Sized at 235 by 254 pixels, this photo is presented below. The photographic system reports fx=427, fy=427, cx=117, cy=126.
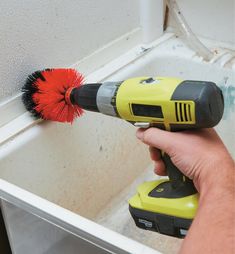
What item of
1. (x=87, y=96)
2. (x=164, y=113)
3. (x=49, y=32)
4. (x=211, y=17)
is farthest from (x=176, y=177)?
(x=211, y=17)

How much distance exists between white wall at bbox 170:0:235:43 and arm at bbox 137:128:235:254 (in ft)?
2.12

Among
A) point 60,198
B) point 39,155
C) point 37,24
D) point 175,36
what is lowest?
point 60,198

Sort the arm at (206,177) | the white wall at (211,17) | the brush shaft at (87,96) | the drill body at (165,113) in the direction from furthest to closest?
1. the white wall at (211,17)
2. the brush shaft at (87,96)
3. the drill body at (165,113)
4. the arm at (206,177)

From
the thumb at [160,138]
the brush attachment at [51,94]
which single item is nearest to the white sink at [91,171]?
the brush attachment at [51,94]

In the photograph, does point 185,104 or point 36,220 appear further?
point 36,220

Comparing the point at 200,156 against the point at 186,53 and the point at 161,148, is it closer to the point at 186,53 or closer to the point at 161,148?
the point at 161,148

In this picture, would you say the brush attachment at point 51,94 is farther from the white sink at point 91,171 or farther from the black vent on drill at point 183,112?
the black vent on drill at point 183,112

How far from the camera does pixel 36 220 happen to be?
0.71 metres

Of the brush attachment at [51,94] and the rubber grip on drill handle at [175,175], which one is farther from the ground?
the brush attachment at [51,94]

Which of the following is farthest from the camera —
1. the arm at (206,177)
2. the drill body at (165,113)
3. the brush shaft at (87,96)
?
the brush shaft at (87,96)

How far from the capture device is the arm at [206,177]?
0.51m

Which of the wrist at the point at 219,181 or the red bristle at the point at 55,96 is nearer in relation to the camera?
the wrist at the point at 219,181

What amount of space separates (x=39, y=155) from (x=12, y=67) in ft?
0.63

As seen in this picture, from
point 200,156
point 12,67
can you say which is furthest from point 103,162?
point 200,156
